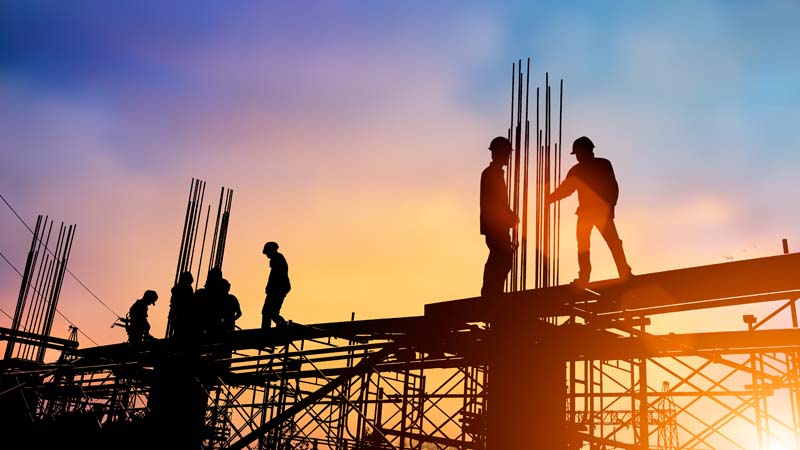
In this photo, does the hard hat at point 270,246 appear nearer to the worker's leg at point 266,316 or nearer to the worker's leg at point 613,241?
the worker's leg at point 266,316

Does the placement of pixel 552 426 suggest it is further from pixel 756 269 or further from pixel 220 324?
pixel 220 324

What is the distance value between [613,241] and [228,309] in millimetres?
8853

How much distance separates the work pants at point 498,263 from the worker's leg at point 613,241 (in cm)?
113

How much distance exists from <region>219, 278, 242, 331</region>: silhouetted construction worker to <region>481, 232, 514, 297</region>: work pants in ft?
24.3

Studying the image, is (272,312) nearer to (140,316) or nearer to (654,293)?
(140,316)

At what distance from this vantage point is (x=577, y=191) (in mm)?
7895

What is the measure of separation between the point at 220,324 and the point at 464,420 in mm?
6687

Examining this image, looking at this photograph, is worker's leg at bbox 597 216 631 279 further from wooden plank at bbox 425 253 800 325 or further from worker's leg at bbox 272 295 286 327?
worker's leg at bbox 272 295 286 327

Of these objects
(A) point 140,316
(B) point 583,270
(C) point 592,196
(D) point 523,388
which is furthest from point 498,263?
(A) point 140,316

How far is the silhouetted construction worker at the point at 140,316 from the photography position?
16000 mm

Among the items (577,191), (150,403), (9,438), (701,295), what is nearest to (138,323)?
(150,403)

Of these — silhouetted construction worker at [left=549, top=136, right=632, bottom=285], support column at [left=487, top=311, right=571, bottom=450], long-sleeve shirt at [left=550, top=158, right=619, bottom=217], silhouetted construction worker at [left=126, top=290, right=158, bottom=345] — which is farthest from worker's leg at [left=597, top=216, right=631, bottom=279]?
silhouetted construction worker at [left=126, top=290, right=158, bottom=345]

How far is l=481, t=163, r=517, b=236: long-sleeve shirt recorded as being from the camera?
789 centimetres

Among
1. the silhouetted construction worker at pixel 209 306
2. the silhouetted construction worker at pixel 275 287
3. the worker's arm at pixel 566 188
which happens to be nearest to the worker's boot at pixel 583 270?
the worker's arm at pixel 566 188
